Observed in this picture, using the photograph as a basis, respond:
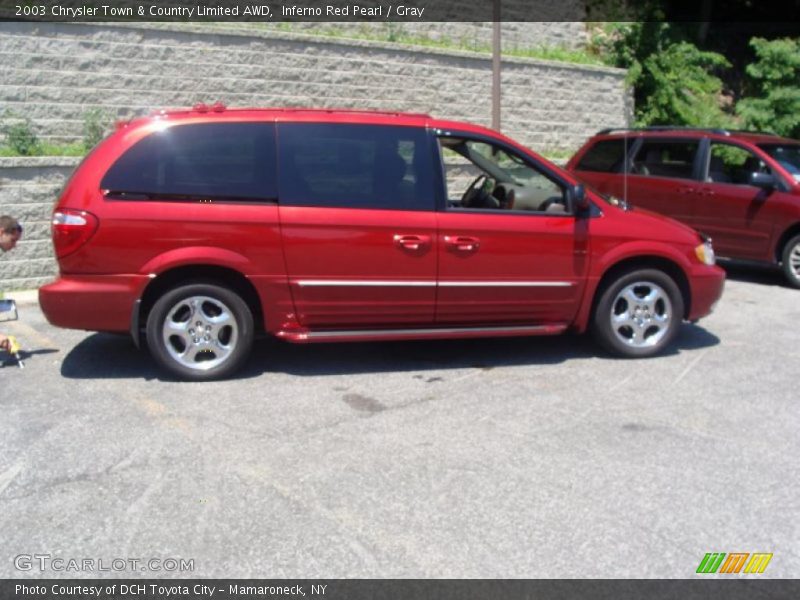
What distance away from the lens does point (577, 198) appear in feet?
19.9

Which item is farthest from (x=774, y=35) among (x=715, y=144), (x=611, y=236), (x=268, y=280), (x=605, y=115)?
(x=268, y=280)

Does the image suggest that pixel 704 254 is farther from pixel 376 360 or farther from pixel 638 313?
pixel 376 360

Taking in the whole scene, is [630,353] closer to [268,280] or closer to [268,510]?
[268,280]

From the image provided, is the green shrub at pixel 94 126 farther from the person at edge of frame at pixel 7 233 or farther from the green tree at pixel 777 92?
the green tree at pixel 777 92

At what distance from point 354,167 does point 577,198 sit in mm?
1697

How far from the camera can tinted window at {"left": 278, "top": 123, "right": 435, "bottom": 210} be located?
5664mm

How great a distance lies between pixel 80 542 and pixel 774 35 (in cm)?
1985

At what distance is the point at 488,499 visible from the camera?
396cm

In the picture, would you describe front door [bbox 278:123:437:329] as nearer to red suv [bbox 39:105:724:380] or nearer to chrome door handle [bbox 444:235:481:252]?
red suv [bbox 39:105:724:380]

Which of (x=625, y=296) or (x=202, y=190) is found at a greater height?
(x=202, y=190)

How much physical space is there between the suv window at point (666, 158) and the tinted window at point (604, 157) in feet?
0.79

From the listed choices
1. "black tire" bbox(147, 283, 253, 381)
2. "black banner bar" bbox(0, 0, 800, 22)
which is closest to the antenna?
"black banner bar" bbox(0, 0, 800, 22)

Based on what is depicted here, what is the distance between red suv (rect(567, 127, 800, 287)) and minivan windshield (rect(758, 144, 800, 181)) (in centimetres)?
2

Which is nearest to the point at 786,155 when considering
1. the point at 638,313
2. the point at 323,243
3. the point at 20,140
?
the point at 638,313
